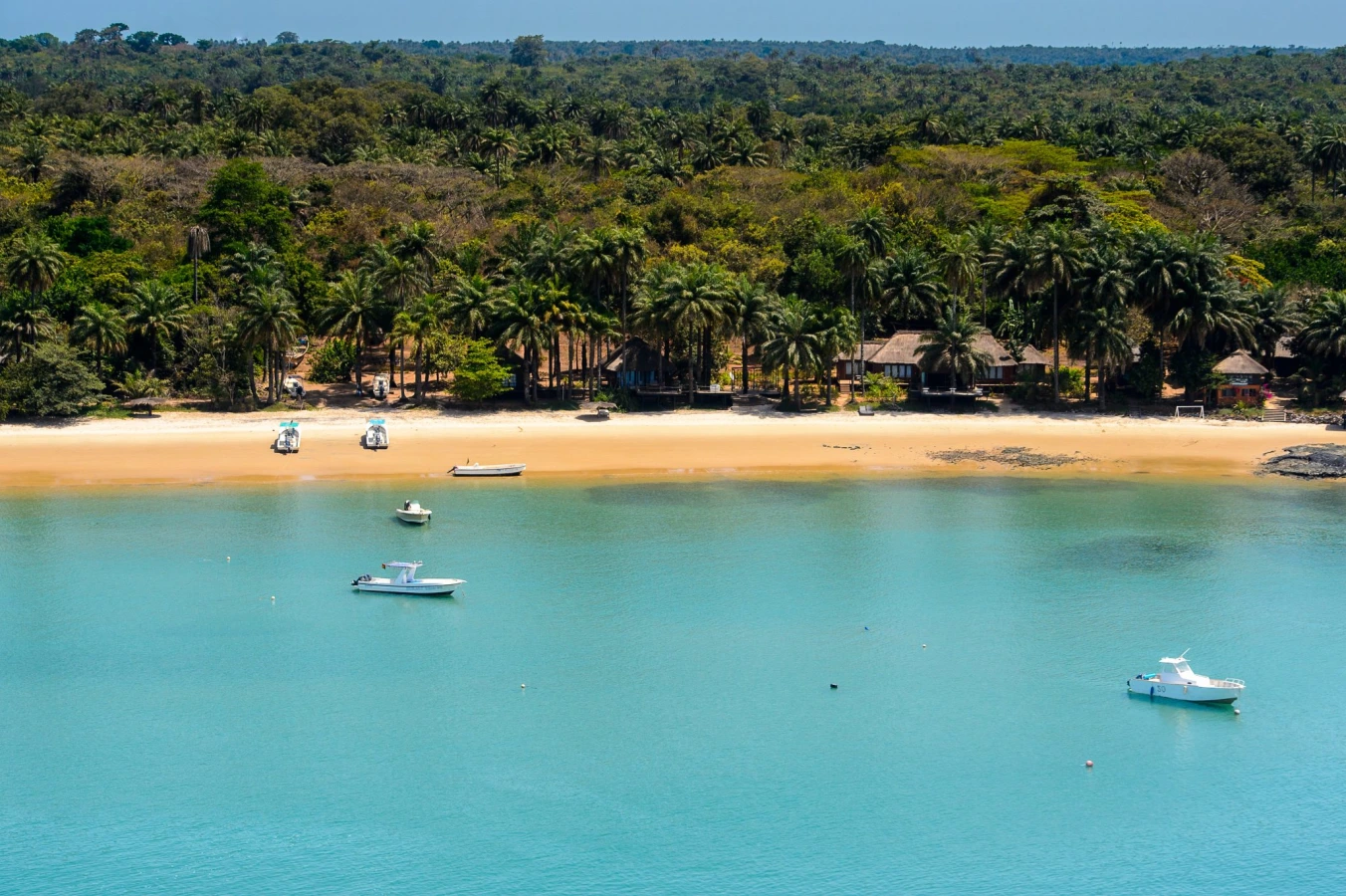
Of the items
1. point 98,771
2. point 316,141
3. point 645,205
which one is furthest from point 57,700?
point 316,141

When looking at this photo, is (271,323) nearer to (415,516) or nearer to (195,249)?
(195,249)

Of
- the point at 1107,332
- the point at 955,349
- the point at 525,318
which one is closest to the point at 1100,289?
the point at 1107,332

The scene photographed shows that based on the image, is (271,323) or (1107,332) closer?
(271,323)

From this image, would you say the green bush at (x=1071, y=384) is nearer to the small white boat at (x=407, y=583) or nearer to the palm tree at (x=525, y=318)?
the palm tree at (x=525, y=318)

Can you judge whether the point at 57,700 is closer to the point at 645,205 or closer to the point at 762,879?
the point at 762,879

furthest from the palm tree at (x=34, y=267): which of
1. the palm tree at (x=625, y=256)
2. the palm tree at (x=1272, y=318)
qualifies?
the palm tree at (x=1272, y=318)

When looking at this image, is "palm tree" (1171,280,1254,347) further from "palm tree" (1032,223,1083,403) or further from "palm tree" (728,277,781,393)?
"palm tree" (728,277,781,393)
